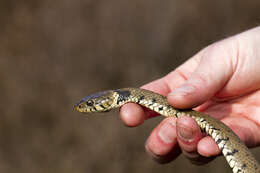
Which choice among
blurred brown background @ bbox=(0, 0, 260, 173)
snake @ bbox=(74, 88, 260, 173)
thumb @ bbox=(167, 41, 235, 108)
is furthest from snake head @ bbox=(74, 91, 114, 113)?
blurred brown background @ bbox=(0, 0, 260, 173)

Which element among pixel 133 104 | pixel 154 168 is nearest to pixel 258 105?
pixel 133 104

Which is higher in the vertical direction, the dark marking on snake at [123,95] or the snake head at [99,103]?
the dark marking on snake at [123,95]

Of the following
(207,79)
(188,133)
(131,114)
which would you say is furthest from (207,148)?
(131,114)

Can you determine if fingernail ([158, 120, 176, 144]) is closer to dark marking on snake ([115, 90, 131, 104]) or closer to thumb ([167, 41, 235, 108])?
thumb ([167, 41, 235, 108])

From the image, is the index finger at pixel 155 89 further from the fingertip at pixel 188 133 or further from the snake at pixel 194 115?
the fingertip at pixel 188 133

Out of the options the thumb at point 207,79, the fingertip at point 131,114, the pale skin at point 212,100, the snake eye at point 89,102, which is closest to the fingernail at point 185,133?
the pale skin at point 212,100

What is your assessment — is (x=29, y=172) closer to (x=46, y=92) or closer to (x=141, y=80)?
(x=46, y=92)
